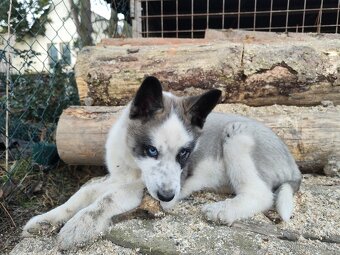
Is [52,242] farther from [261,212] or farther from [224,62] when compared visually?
[224,62]

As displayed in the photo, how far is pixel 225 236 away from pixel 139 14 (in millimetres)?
4313

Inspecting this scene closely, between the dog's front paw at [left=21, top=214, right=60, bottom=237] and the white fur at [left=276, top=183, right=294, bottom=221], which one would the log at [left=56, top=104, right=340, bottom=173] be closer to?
the white fur at [left=276, top=183, right=294, bottom=221]

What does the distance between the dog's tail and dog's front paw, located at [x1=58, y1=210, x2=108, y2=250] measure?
3.54 feet

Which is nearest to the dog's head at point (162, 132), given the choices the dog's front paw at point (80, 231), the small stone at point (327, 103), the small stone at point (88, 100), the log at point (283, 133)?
the dog's front paw at point (80, 231)

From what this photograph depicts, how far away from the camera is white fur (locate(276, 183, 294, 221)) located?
225cm

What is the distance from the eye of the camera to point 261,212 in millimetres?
2363

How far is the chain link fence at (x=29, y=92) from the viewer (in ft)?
10.2

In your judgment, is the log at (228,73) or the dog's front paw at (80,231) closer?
the dog's front paw at (80,231)

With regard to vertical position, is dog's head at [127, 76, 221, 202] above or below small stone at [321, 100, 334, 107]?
above

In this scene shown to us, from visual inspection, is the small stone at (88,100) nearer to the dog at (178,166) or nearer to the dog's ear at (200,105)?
the dog at (178,166)

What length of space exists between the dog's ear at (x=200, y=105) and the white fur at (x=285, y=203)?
69cm

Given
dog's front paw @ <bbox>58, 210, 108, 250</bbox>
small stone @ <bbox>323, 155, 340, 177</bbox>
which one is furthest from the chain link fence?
small stone @ <bbox>323, 155, 340, 177</bbox>

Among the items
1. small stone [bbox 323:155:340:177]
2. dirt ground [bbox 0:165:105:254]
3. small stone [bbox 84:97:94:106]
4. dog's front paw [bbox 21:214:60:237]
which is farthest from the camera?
small stone [bbox 84:97:94:106]

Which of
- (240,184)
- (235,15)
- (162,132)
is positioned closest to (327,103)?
(240,184)
